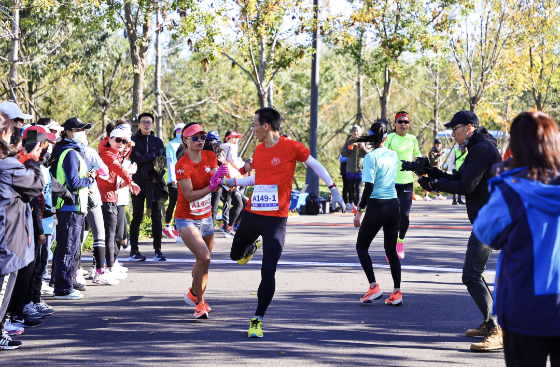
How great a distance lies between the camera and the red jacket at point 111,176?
841 centimetres

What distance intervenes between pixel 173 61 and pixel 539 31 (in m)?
31.2

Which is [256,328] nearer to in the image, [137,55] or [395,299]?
[395,299]

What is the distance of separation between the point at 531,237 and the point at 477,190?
2536 mm

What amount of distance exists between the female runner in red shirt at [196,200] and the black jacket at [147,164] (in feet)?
11.6

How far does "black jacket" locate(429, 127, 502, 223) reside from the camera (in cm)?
547

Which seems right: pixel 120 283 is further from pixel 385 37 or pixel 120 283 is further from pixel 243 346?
pixel 385 37

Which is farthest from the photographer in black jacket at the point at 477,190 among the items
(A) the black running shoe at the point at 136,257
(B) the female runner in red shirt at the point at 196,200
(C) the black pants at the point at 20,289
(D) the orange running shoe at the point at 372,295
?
(A) the black running shoe at the point at 136,257

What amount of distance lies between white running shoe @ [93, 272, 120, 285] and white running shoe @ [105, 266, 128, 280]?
9 centimetres

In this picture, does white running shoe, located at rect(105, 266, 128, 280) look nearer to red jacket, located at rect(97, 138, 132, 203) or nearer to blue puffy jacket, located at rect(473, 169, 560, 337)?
red jacket, located at rect(97, 138, 132, 203)

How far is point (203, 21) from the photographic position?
55.3ft

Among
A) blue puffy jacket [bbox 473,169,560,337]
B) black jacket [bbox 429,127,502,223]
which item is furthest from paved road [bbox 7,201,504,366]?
blue puffy jacket [bbox 473,169,560,337]

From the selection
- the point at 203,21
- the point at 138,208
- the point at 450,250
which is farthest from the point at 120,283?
the point at 203,21

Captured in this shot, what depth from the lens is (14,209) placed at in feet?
16.5

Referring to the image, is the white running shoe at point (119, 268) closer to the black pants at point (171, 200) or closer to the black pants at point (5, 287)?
the black pants at point (171, 200)
